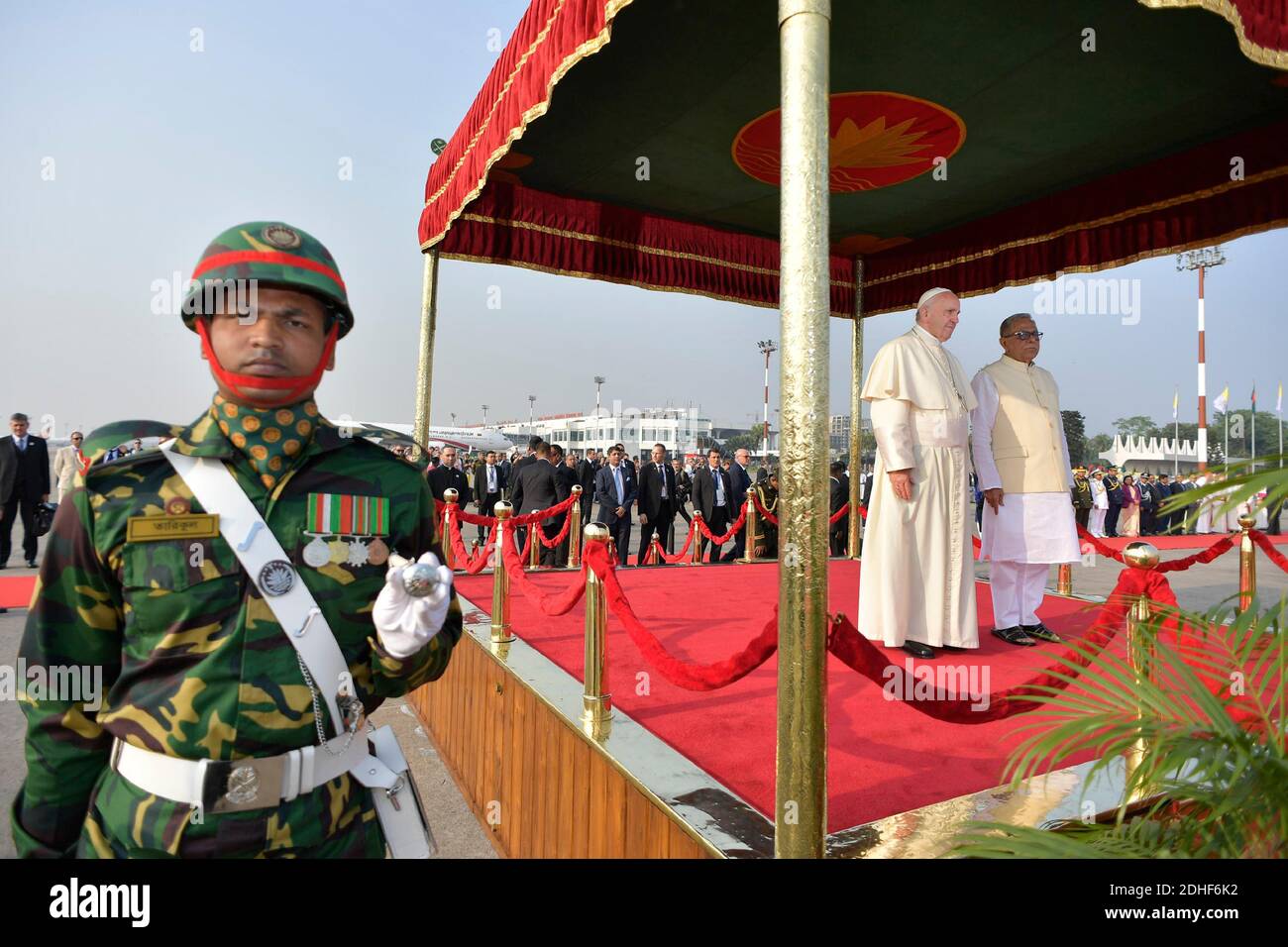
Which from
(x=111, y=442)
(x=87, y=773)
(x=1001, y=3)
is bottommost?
(x=87, y=773)

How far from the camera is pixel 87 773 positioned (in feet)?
4.13

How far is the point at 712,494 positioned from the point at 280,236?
9.48 meters

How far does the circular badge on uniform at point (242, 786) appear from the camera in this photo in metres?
1.18

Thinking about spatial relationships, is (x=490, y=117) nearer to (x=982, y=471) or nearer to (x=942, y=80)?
(x=942, y=80)

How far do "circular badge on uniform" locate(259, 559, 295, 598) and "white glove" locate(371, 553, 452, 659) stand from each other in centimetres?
16

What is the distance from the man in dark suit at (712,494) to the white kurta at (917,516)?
258 inches

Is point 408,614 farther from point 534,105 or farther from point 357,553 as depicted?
point 534,105

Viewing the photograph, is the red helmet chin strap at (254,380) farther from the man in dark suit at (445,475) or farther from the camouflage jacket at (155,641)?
the man in dark suit at (445,475)

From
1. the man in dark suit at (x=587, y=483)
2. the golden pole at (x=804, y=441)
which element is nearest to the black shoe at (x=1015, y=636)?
the golden pole at (x=804, y=441)

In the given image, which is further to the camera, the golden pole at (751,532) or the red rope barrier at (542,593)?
the golden pole at (751,532)

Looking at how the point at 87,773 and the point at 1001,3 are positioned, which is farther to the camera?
the point at 1001,3

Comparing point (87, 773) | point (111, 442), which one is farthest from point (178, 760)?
point (111, 442)
